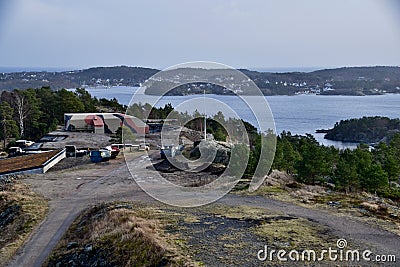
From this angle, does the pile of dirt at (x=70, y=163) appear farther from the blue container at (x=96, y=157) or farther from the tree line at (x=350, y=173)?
the tree line at (x=350, y=173)

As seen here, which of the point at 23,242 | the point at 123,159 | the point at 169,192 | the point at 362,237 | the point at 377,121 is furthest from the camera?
the point at 377,121

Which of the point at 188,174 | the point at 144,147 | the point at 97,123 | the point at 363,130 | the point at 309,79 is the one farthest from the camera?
the point at 309,79

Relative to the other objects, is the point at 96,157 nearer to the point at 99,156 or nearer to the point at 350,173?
the point at 99,156

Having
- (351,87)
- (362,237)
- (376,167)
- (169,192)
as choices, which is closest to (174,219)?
(169,192)

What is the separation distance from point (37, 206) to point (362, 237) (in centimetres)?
852

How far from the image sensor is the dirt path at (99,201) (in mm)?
8641

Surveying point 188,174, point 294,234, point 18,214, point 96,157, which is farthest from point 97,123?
point 294,234

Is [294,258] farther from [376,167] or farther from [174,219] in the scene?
[376,167]

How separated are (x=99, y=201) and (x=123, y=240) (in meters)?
4.31

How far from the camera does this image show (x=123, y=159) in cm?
2000

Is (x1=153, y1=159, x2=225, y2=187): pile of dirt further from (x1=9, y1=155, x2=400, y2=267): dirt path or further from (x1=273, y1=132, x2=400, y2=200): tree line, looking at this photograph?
(x1=273, y1=132, x2=400, y2=200): tree line

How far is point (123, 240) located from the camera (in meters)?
8.46

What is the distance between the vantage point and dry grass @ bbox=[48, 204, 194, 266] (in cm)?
766

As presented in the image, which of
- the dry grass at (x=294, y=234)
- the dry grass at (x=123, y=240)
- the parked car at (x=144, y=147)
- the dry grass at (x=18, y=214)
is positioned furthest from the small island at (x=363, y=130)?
the dry grass at (x=123, y=240)
